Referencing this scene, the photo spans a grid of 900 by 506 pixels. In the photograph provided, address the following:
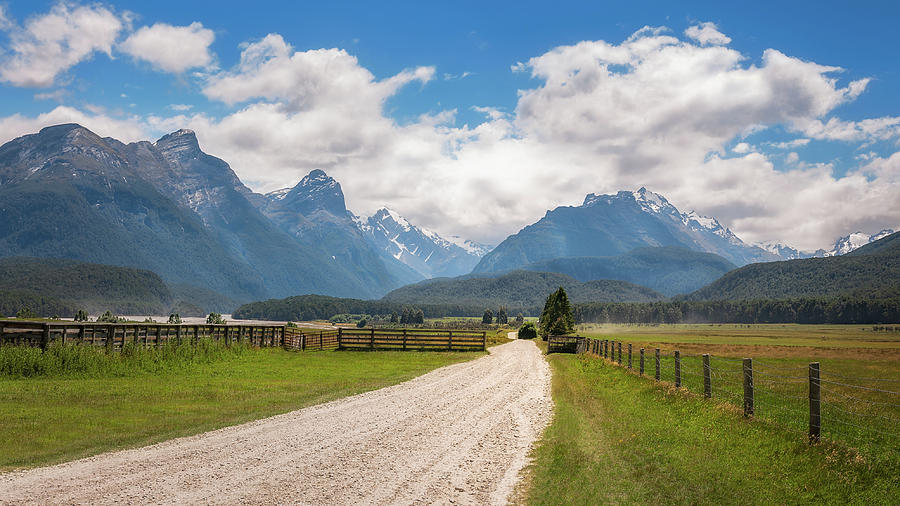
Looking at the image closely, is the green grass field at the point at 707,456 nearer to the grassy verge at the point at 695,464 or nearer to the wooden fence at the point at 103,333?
the grassy verge at the point at 695,464

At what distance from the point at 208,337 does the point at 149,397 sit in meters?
19.4

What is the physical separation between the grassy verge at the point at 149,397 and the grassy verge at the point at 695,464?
9.39 metres

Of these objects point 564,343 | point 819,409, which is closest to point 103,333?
point 819,409

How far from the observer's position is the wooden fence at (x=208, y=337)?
28.5m

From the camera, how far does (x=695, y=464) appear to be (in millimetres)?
11891

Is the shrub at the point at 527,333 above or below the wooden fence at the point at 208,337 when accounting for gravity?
below

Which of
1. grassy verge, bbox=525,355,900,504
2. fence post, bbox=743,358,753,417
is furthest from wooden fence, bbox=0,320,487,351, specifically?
fence post, bbox=743,358,753,417

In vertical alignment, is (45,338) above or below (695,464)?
above

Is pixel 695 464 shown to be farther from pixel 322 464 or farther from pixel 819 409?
pixel 322 464

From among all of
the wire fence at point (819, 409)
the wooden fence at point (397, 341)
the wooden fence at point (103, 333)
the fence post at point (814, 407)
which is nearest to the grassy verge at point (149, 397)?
the wooden fence at point (103, 333)

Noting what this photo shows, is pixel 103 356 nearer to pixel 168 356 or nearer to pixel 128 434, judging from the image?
pixel 168 356

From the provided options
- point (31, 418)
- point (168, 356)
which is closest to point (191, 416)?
point (31, 418)

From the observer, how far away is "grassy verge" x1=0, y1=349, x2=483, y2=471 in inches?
556

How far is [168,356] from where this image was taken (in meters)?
31.5
